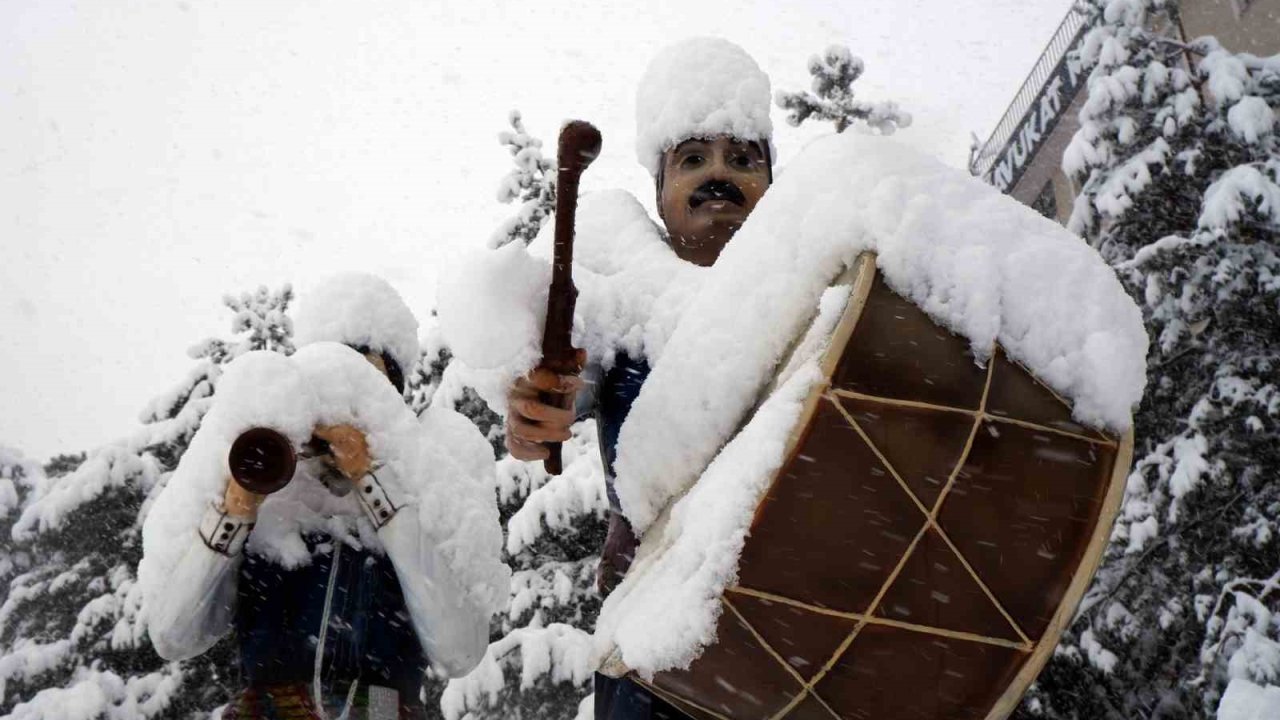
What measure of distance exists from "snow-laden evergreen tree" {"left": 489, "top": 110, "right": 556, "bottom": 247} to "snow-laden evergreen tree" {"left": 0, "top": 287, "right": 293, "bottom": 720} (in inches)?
82.5

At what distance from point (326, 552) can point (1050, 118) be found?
47.8 ft

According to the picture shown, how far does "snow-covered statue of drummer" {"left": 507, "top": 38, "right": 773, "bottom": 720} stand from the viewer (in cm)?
200

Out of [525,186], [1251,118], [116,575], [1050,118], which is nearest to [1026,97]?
[1050,118]

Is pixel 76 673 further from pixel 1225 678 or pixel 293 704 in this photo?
pixel 1225 678

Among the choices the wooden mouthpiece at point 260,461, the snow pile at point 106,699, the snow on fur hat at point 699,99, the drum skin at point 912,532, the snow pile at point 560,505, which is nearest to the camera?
the drum skin at point 912,532

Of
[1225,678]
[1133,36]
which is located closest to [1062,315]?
[1225,678]

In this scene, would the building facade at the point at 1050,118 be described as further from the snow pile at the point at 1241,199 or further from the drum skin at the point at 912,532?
the drum skin at the point at 912,532

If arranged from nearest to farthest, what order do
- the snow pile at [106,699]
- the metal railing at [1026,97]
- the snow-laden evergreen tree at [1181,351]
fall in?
the snow pile at [106,699] → the snow-laden evergreen tree at [1181,351] → the metal railing at [1026,97]

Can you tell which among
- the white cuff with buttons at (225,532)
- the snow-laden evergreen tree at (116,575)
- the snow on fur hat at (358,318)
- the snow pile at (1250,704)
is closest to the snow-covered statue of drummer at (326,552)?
the white cuff with buttons at (225,532)

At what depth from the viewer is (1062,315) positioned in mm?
1393

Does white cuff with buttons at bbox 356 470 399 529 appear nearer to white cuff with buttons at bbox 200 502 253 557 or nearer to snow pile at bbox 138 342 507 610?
snow pile at bbox 138 342 507 610

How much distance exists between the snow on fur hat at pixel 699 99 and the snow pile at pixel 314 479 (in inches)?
34.9

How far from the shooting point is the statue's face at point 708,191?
7.18 ft

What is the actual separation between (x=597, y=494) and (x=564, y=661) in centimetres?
86
